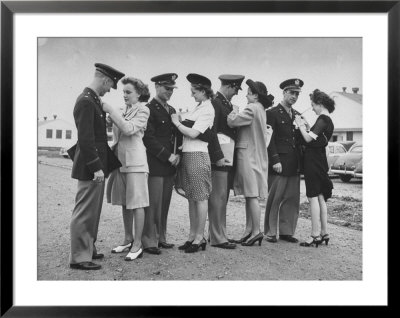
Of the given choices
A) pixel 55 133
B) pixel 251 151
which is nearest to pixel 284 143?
pixel 251 151

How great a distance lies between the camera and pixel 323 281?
11.6 feet

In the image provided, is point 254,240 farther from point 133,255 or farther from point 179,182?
point 133,255

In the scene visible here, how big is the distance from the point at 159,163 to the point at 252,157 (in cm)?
72

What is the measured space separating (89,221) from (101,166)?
42 centimetres

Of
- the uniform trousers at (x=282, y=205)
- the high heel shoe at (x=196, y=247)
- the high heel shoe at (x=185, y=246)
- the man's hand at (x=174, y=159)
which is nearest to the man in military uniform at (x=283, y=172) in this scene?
the uniform trousers at (x=282, y=205)

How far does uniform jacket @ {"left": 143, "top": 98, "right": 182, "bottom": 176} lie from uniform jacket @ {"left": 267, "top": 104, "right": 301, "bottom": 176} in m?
0.76

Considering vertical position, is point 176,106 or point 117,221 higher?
point 176,106

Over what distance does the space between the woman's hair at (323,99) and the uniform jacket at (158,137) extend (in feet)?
3.37

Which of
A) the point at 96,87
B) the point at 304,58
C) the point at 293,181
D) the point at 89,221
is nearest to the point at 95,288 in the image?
the point at 89,221

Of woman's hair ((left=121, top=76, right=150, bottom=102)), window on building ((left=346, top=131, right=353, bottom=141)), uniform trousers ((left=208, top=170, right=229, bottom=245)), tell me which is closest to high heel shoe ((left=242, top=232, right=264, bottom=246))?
uniform trousers ((left=208, top=170, right=229, bottom=245))

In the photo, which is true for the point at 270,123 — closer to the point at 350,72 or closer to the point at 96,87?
the point at 350,72

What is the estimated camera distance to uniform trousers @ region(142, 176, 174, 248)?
12.3ft

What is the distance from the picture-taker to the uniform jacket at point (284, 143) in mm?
3902

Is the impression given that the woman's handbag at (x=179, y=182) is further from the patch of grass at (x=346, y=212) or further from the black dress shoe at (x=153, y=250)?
the patch of grass at (x=346, y=212)
